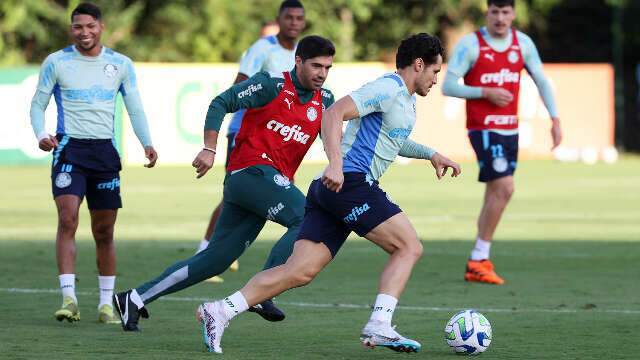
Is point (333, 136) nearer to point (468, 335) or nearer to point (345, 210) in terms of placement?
point (345, 210)

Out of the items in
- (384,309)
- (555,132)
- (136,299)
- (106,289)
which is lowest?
(106,289)

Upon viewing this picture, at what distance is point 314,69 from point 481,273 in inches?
A: 160

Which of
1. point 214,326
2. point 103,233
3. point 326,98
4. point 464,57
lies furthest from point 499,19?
point 214,326

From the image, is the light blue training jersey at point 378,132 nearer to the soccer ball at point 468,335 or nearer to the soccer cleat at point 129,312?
the soccer ball at point 468,335

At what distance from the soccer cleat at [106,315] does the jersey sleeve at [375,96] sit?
105 inches

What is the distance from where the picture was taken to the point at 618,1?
43.8m

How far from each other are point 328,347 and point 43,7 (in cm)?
3493

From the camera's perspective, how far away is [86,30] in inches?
393

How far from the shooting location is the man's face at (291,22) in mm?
12539

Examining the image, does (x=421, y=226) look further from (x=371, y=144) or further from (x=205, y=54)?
(x=205, y=54)

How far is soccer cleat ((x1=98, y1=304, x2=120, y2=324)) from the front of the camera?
9.92 meters

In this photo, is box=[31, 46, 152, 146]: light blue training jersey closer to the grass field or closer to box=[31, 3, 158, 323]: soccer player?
box=[31, 3, 158, 323]: soccer player

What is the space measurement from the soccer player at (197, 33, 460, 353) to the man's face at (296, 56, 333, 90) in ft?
2.19

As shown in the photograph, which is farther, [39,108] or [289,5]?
[289,5]
